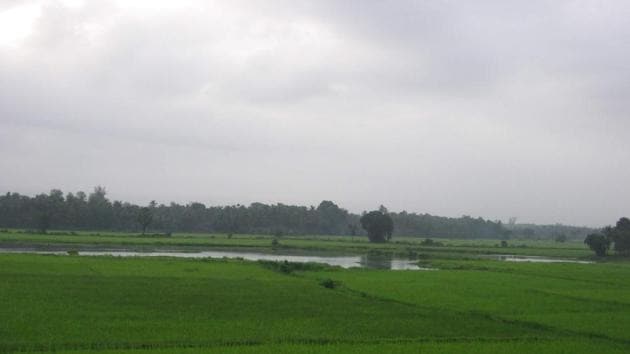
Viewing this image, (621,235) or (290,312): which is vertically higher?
(621,235)

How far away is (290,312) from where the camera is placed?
54.2 feet

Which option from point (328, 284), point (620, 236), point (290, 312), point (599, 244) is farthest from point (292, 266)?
point (620, 236)

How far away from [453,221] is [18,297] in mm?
125922

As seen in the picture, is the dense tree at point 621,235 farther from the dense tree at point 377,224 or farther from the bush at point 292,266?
the bush at point 292,266

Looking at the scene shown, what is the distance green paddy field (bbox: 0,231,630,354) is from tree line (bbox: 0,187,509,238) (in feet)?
185

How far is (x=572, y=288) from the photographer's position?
26047mm

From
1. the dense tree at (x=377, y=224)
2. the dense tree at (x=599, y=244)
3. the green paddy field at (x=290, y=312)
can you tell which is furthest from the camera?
the dense tree at (x=377, y=224)

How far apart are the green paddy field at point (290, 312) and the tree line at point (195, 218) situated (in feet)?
185

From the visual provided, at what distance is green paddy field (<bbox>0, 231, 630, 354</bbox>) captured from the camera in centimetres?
1240

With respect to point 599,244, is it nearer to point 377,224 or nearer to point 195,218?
point 377,224

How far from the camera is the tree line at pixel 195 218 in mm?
86000

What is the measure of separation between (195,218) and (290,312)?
9178cm

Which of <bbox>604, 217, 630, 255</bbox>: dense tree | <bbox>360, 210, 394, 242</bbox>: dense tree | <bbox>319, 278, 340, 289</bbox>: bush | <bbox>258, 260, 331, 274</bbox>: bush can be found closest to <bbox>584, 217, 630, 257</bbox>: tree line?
<bbox>604, 217, 630, 255</bbox>: dense tree

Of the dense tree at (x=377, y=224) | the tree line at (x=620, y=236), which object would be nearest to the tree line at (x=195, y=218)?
the dense tree at (x=377, y=224)
